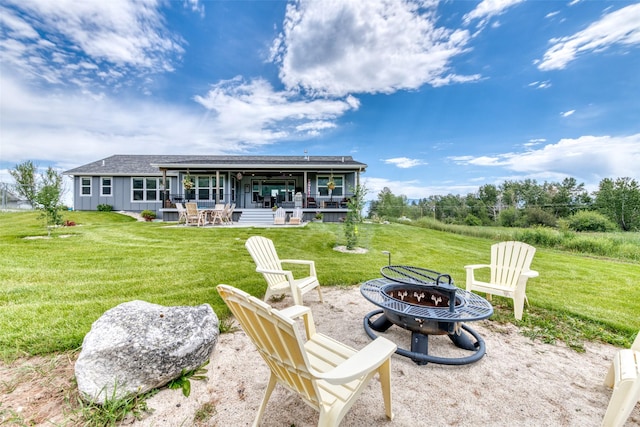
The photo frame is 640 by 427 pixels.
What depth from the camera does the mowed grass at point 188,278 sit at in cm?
279

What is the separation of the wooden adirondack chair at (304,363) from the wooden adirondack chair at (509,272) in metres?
2.50

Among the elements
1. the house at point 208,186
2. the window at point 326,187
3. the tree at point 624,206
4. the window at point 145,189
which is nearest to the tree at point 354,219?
the house at point 208,186

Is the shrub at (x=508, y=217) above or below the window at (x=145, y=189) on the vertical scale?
below

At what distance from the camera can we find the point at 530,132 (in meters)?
13.2

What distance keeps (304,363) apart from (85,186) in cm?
2182

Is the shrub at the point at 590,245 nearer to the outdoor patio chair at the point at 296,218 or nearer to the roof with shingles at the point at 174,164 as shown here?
the roof with shingles at the point at 174,164

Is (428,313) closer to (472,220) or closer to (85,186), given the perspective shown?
(472,220)

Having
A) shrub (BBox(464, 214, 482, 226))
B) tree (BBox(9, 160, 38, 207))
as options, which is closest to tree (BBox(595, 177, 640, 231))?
shrub (BBox(464, 214, 482, 226))

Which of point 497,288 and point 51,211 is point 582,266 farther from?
point 51,211

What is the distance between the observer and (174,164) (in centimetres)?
1422

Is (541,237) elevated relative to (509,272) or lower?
lower

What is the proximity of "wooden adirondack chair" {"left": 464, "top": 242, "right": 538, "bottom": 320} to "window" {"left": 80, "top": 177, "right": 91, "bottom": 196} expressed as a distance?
71.3 ft

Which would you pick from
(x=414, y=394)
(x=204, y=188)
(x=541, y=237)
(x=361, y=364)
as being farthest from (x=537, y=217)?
(x=204, y=188)

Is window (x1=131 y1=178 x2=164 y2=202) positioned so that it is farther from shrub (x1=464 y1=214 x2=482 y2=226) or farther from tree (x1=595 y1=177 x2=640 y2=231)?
tree (x1=595 y1=177 x2=640 y2=231)
